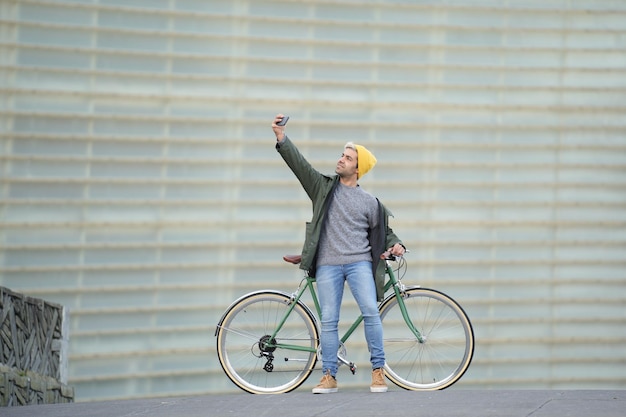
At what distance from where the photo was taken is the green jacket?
7496 mm

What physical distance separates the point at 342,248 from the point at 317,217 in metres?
0.24

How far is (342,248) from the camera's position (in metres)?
7.56

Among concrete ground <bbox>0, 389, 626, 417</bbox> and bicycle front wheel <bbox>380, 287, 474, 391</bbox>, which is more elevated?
bicycle front wheel <bbox>380, 287, 474, 391</bbox>

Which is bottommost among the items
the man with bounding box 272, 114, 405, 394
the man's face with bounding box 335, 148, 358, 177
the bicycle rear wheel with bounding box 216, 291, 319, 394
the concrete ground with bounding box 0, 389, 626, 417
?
the concrete ground with bounding box 0, 389, 626, 417

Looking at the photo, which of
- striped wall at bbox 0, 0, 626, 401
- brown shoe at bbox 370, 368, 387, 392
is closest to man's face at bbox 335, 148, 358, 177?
brown shoe at bbox 370, 368, 387, 392

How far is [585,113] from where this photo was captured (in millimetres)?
12016

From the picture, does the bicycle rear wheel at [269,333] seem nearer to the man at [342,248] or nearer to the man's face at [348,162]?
the man at [342,248]

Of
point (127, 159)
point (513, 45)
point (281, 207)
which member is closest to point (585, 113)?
point (513, 45)

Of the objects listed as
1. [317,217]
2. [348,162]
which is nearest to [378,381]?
[317,217]

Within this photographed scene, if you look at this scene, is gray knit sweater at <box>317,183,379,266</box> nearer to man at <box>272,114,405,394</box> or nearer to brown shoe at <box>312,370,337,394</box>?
man at <box>272,114,405,394</box>

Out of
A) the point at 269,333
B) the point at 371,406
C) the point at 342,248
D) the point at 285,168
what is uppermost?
the point at 285,168

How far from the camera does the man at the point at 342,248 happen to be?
7.54 meters

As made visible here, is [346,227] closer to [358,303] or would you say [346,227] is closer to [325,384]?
[358,303]

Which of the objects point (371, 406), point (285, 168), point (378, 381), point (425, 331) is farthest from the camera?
point (285, 168)
